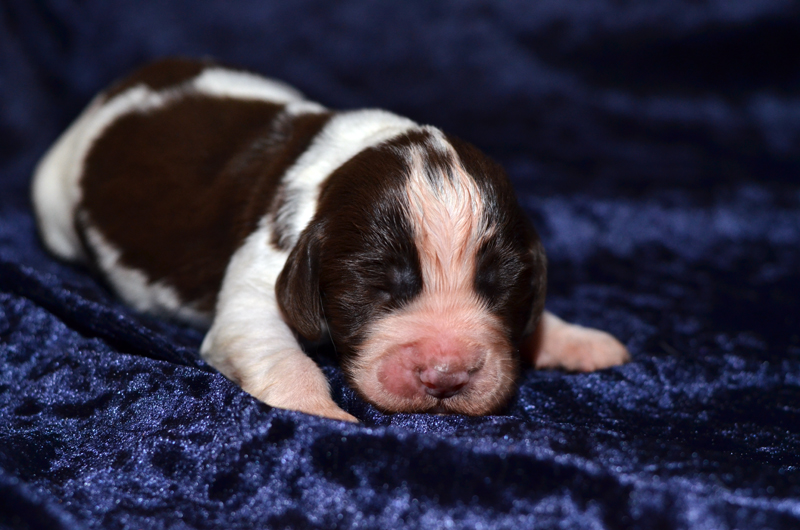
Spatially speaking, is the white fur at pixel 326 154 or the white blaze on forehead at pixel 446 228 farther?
the white fur at pixel 326 154

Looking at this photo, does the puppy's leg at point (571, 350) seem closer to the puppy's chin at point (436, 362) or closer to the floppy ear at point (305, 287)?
the puppy's chin at point (436, 362)

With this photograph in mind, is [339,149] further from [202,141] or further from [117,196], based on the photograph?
[117,196]

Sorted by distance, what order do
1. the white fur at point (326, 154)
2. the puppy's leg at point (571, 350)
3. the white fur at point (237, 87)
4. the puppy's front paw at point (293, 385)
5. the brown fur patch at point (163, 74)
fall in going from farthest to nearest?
the brown fur patch at point (163, 74) < the white fur at point (237, 87) < the puppy's leg at point (571, 350) < the white fur at point (326, 154) < the puppy's front paw at point (293, 385)

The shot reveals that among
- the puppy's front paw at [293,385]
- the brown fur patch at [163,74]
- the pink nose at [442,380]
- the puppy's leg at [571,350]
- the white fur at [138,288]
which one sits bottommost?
the white fur at [138,288]

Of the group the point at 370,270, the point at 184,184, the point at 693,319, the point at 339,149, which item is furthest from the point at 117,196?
the point at 693,319

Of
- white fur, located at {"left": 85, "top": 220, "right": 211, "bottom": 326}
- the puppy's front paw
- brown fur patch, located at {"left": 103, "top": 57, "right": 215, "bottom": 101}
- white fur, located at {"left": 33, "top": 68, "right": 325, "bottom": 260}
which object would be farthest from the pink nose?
brown fur patch, located at {"left": 103, "top": 57, "right": 215, "bottom": 101}

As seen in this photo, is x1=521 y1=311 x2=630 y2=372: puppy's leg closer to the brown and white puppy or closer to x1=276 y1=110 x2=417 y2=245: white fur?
the brown and white puppy

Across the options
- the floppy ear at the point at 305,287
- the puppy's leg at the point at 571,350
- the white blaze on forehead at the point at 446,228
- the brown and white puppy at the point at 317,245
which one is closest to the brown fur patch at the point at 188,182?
the brown and white puppy at the point at 317,245

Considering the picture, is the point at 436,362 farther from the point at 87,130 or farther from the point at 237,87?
the point at 87,130
